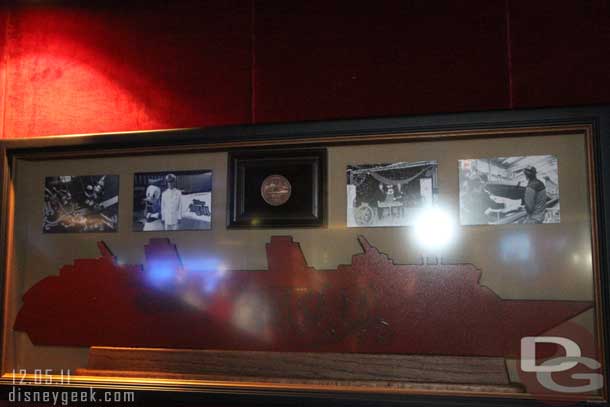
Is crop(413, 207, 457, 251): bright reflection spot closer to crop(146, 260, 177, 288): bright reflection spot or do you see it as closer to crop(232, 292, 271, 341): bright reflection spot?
crop(232, 292, 271, 341): bright reflection spot

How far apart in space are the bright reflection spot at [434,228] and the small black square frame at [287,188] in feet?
0.79

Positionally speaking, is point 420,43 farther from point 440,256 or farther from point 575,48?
point 440,256

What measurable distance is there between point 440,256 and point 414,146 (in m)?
0.28

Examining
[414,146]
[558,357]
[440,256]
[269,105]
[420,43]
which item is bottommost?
[558,357]

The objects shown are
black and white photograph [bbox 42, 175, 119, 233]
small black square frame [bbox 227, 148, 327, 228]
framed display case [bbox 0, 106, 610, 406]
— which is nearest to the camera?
framed display case [bbox 0, 106, 610, 406]

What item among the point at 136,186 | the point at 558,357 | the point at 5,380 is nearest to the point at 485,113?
the point at 558,357

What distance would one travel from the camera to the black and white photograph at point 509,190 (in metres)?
1.46

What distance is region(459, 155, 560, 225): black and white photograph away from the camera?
1460 mm

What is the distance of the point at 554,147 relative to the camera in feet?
4.84

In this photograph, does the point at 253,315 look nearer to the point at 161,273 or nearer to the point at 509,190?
the point at 161,273

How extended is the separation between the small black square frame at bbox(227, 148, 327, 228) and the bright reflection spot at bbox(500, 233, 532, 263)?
444 mm

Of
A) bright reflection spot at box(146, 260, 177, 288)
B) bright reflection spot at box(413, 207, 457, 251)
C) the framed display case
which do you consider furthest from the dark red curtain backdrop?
bright reflection spot at box(146, 260, 177, 288)

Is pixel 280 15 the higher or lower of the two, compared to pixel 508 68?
higher

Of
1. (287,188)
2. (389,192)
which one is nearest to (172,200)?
(287,188)
